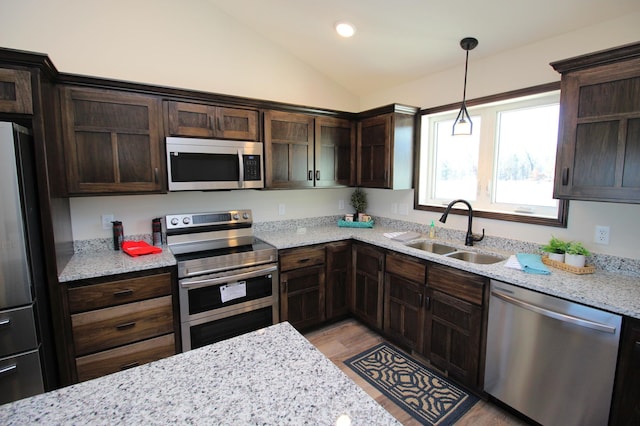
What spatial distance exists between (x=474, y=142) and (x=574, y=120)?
105 centimetres

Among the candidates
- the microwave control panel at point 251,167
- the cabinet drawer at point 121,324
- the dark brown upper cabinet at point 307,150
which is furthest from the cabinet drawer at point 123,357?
the dark brown upper cabinet at point 307,150

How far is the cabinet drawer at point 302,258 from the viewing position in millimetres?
2748

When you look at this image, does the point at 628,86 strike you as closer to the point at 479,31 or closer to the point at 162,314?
the point at 479,31

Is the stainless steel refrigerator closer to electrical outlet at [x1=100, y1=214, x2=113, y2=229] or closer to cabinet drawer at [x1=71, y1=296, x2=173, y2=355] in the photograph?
cabinet drawer at [x1=71, y1=296, x2=173, y2=355]

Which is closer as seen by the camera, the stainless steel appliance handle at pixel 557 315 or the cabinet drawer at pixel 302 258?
the stainless steel appliance handle at pixel 557 315

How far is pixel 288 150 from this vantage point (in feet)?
9.77

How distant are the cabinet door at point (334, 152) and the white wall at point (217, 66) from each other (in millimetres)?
387

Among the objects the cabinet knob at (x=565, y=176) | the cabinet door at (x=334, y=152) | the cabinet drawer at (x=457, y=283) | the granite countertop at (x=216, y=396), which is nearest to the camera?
the granite countertop at (x=216, y=396)

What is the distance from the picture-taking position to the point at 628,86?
1.62m

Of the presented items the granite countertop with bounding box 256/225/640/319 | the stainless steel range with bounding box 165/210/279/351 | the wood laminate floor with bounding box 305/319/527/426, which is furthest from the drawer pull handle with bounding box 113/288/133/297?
the wood laminate floor with bounding box 305/319/527/426

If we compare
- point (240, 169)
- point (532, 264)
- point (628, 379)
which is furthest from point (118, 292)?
point (628, 379)

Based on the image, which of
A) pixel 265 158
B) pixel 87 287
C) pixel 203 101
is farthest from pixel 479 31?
pixel 87 287

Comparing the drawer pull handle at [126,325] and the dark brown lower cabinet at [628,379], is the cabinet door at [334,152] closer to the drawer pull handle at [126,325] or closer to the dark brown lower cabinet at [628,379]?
the drawer pull handle at [126,325]

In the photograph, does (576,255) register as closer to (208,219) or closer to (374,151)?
(374,151)
